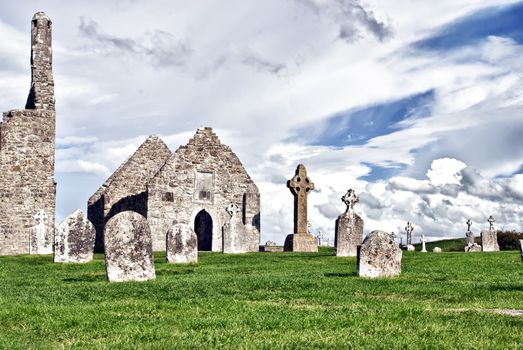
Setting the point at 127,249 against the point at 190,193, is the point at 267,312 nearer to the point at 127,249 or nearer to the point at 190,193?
the point at 127,249

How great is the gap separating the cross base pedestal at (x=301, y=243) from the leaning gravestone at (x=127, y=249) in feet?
67.3

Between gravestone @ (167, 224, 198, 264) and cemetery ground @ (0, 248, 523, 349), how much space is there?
6.41 meters

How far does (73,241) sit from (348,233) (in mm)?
10586

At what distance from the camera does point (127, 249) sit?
1708cm

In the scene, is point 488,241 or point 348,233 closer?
point 348,233

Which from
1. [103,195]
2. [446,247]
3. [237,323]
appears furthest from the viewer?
[446,247]

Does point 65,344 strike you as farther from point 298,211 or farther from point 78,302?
point 298,211

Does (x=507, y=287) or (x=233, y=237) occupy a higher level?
(x=233, y=237)

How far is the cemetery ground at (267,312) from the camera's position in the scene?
8742 millimetres

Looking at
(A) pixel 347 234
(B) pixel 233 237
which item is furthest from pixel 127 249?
(B) pixel 233 237

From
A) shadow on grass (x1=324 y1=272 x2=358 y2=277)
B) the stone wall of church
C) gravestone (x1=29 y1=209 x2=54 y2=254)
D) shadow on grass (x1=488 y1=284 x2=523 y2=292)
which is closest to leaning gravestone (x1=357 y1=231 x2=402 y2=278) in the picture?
shadow on grass (x1=324 y1=272 x2=358 y2=277)

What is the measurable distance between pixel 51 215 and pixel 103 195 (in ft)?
13.9

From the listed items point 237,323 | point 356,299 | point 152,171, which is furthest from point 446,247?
point 237,323

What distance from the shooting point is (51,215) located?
145ft
